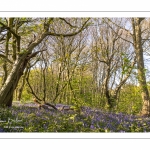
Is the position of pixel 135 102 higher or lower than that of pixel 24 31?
lower

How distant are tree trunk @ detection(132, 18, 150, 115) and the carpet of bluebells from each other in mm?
645

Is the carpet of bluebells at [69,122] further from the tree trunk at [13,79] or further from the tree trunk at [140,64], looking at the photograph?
the tree trunk at [13,79]

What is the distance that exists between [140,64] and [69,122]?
2352 mm

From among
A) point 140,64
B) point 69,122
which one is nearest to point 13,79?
point 69,122

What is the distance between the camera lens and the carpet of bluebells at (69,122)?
4949 millimetres

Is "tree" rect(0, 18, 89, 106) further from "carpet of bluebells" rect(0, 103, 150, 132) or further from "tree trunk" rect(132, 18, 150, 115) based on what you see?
"tree trunk" rect(132, 18, 150, 115)

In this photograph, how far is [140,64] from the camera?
5961 mm

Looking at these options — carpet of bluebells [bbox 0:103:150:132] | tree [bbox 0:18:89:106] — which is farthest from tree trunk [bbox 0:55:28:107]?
carpet of bluebells [bbox 0:103:150:132]

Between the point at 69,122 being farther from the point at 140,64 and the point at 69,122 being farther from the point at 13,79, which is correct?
the point at 13,79
